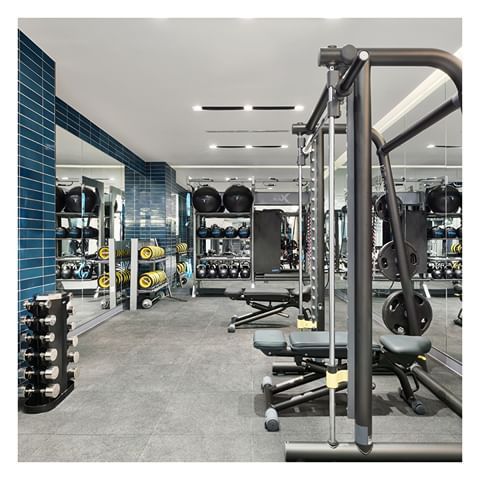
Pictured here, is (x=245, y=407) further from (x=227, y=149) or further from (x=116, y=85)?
(x=227, y=149)

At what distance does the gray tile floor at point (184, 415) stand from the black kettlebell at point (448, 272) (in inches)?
31.8

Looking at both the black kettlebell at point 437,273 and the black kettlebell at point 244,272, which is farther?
the black kettlebell at point 244,272

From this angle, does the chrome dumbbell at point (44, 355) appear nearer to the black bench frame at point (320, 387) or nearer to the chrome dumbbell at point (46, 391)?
the chrome dumbbell at point (46, 391)

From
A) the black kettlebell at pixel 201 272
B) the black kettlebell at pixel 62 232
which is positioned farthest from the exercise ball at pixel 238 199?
the black kettlebell at pixel 62 232

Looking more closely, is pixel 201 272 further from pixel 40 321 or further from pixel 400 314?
pixel 40 321

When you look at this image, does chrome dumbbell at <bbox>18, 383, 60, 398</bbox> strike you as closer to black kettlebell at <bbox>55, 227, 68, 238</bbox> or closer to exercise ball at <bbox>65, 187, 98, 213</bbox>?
black kettlebell at <bbox>55, 227, 68, 238</bbox>

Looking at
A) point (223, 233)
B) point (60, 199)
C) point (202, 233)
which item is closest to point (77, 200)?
point (60, 199)

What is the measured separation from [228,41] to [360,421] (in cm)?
282

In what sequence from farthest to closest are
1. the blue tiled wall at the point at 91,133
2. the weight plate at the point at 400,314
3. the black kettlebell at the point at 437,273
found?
1. the blue tiled wall at the point at 91,133
2. the black kettlebell at the point at 437,273
3. the weight plate at the point at 400,314

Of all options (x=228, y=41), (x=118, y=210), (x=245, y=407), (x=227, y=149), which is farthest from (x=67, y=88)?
(x=245, y=407)

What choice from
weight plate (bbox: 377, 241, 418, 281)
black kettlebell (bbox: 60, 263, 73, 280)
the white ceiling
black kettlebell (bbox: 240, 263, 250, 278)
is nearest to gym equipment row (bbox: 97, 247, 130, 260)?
black kettlebell (bbox: 60, 263, 73, 280)

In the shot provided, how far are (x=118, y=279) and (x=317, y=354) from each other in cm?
429

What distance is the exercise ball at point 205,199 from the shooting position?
271 inches

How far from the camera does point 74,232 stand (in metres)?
4.55
